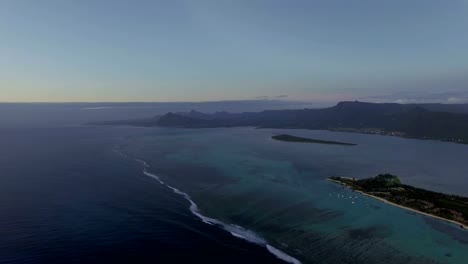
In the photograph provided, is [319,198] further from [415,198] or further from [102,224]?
[102,224]

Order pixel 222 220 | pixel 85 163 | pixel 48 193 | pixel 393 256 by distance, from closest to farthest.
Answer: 1. pixel 393 256
2. pixel 222 220
3. pixel 48 193
4. pixel 85 163

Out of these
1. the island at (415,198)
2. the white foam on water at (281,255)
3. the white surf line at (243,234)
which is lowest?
the white foam on water at (281,255)

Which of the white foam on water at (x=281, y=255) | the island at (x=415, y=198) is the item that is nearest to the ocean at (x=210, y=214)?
the white foam on water at (x=281, y=255)

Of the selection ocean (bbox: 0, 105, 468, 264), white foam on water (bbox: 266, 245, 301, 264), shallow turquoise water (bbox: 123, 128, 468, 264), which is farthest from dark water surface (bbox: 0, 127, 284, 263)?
shallow turquoise water (bbox: 123, 128, 468, 264)

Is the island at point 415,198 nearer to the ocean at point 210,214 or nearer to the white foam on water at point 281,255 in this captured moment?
the ocean at point 210,214

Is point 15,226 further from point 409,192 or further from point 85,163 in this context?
point 409,192

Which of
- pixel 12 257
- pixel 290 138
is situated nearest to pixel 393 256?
pixel 12 257

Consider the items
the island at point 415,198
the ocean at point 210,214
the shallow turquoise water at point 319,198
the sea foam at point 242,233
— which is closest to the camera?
the sea foam at point 242,233
